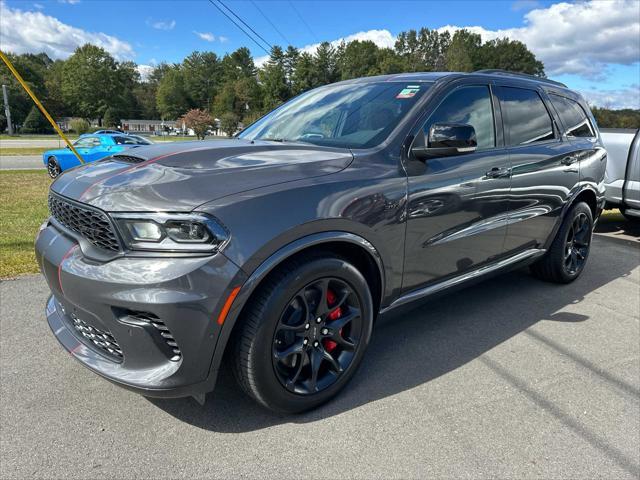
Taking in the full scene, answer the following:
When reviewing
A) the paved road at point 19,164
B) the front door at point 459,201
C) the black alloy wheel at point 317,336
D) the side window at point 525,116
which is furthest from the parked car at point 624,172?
the paved road at point 19,164

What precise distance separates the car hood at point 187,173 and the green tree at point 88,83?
105m

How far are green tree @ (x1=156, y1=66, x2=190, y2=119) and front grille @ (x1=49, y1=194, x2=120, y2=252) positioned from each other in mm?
122286

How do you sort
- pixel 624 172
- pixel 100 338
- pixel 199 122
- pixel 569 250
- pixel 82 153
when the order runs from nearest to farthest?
pixel 100 338 < pixel 569 250 < pixel 624 172 < pixel 82 153 < pixel 199 122

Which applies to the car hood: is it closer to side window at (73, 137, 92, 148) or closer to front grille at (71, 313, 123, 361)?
front grille at (71, 313, 123, 361)

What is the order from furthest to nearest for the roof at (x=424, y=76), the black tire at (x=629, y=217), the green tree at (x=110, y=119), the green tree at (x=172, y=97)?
the green tree at (x=172, y=97) → the green tree at (x=110, y=119) → the black tire at (x=629, y=217) → the roof at (x=424, y=76)

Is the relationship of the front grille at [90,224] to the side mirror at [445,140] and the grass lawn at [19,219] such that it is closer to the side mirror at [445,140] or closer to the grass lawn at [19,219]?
the side mirror at [445,140]

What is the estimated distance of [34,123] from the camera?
69.9m

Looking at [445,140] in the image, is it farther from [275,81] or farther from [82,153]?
[275,81]

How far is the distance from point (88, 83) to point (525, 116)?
10738 centimetres

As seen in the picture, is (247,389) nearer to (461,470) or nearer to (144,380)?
(144,380)

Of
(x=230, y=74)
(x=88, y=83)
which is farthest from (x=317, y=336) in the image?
(x=230, y=74)

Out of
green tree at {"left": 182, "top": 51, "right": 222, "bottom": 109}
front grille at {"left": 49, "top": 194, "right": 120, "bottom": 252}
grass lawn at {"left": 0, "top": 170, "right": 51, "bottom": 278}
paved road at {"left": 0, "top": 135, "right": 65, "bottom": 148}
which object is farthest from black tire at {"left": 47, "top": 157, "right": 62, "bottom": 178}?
green tree at {"left": 182, "top": 51, "right": 222, "bottom": 109}

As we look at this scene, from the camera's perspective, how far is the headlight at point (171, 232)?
196 cm

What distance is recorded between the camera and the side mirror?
2727 mm
